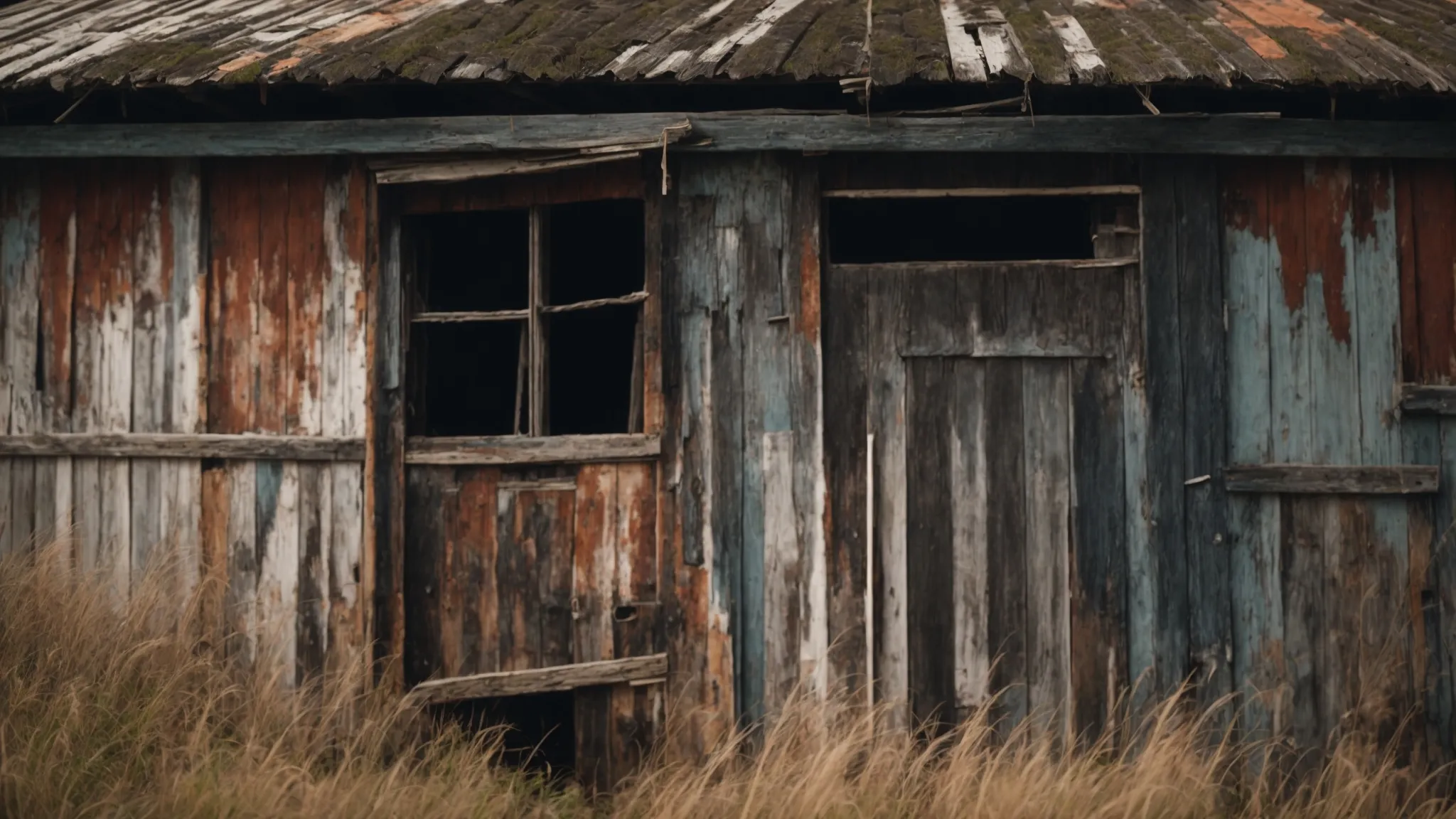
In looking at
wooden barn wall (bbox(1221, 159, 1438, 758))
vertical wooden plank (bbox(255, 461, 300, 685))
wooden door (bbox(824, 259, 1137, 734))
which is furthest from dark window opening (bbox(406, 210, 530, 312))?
wooden barn wall (bbox(1221, 159, 1438, 758))

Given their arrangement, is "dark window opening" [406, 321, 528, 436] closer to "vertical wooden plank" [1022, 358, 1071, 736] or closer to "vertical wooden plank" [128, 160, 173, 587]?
"vertical wooden plank" [128, 160, 173, 587]

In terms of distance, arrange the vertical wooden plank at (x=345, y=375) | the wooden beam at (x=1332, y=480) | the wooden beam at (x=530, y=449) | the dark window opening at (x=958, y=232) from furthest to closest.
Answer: the dark window opening at (x=958, y=232) → the vertical wooden plank at (x=345, y=375) → the wooden beam at (x=530, y=449) → the wooden beam at (x=1332, y=480)

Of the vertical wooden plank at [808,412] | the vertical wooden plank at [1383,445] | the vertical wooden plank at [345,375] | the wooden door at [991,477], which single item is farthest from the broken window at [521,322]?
the vertical wooden plank at [1383,445]

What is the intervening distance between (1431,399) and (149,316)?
234 inches

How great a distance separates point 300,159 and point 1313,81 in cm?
453

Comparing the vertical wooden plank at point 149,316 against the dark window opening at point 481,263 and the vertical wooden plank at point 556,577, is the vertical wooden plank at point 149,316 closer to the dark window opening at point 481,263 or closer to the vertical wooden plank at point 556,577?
the dark window opening at point 481,263

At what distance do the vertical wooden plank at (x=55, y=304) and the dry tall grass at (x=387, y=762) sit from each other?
0.56m

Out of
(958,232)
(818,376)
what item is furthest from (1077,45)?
(958,232)

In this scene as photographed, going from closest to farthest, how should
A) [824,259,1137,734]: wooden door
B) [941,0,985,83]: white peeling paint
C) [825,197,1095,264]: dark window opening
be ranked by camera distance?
[941,0,985,83]: white peeling paint → [824,259,1137,734]: wooden door → [825,197,1095,264]: dark window opening

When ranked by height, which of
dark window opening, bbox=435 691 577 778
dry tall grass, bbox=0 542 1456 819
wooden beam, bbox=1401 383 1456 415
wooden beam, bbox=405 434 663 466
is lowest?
dark window opening, bbox=435 691 577 778

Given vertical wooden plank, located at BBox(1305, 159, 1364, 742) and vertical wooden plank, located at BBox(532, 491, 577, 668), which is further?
vertical wooden plank, located at BBox(532, 491, 577, 668)

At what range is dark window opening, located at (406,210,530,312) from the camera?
7.18m

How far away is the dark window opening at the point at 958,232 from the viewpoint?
6.90m

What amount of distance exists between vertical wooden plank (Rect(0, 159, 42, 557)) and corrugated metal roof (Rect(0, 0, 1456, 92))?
2.03ft
